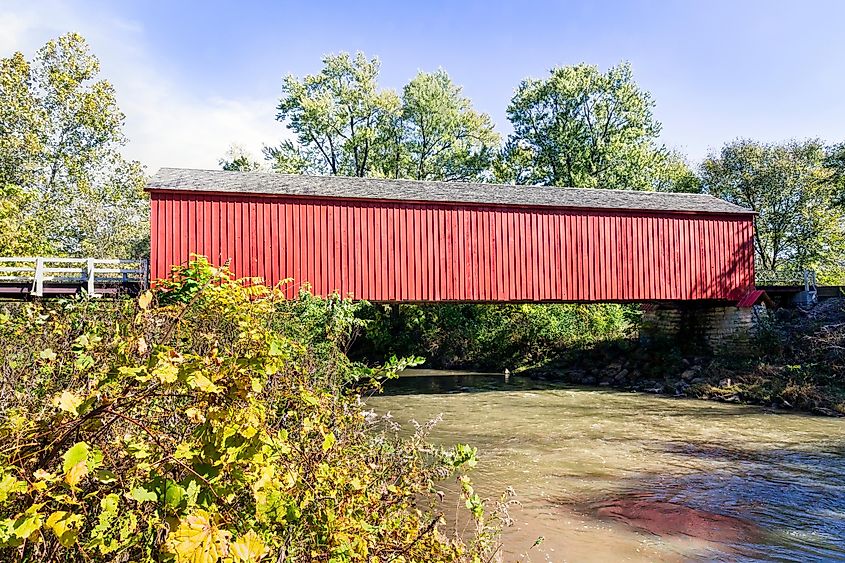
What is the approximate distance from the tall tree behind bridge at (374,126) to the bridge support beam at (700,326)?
12675 mm

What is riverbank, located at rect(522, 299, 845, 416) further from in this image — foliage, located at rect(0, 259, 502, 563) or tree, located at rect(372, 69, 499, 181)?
tree, located at rect(372, 69, 499, 181)

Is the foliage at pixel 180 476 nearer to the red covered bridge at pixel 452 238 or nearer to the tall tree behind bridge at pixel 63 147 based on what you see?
the red covered bridge at pixel 452 238

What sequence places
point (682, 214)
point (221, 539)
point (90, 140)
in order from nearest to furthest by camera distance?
point (221, 539), point (682, 214), point (90, 140)

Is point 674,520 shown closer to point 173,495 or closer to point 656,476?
point 656,476

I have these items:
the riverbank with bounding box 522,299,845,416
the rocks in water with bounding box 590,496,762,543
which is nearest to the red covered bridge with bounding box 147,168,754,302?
the riverbank with bounding box 522,299,845,416

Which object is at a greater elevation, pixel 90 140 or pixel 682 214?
pixel 90 140

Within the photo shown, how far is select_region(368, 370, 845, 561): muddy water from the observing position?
5.05 m

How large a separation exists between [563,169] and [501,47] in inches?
517

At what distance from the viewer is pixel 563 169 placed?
27047 millimetres

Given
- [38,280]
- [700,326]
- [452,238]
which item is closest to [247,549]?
[38,280]

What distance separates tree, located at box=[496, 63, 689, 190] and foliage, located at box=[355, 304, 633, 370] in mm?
6602

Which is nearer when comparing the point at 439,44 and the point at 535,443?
the point at 535,443

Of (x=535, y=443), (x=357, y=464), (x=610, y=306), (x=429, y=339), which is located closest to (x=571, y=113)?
(x=610, y=306)

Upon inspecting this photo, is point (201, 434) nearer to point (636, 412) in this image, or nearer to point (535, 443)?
point (535, 443)
